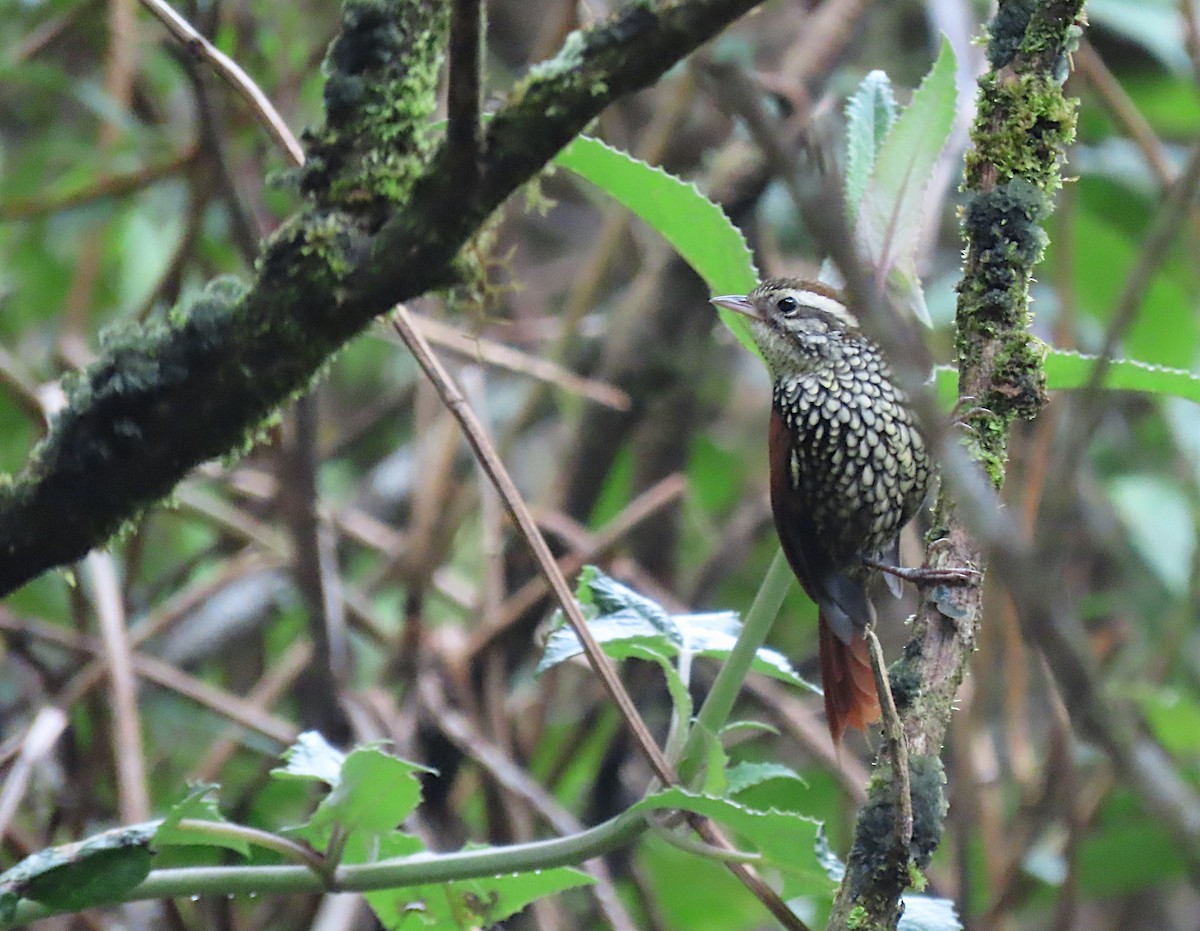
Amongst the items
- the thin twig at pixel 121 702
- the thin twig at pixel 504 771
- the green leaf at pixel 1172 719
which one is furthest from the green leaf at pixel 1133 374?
the green leaf at pixel 1172 719

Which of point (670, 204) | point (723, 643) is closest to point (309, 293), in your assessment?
point (670, 204)

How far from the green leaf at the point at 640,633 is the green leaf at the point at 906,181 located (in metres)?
0.49

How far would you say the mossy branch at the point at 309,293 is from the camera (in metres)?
1.24

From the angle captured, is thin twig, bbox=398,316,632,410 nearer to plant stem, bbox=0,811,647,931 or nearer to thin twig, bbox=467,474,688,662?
thin twig, bbox=467,474,688,662

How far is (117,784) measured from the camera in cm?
268

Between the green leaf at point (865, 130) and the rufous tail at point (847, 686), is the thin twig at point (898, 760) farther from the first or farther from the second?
the rufous tail at point (847, 686)

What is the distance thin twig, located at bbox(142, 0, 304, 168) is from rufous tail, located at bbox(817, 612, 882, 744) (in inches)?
43.1

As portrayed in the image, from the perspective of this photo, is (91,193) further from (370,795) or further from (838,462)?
(370,795)

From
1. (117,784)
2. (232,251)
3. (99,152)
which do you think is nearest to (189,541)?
(232,251)

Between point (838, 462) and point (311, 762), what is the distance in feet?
3.70

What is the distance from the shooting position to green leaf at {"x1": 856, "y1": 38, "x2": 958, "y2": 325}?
1.60 m

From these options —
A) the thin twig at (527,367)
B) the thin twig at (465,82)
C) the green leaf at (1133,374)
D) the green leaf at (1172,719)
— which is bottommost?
the green leaf at (1133,374)

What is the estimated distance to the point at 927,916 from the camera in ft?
4.93

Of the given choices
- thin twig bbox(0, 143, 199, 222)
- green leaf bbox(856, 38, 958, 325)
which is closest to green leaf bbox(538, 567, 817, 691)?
green leaf bbox(856, 38, 958, 325)
